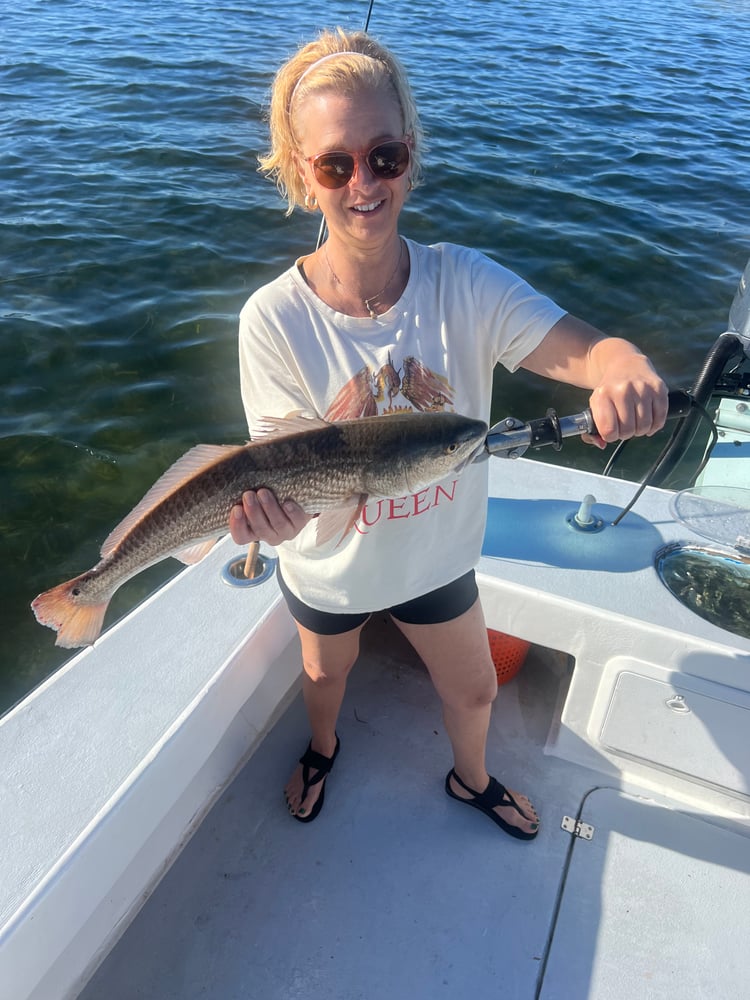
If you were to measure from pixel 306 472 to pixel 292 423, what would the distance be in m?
0.18

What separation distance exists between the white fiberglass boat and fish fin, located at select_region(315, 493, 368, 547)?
55 centimetres

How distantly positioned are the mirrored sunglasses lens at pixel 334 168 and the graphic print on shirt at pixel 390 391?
612 mm

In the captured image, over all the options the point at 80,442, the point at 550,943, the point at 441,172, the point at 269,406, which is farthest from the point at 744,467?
the point at 441,172

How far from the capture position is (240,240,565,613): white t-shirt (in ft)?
8.17

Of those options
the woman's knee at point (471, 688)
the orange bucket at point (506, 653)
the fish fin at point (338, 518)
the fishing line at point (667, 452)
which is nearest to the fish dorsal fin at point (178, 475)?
the fish fin at point (338, 518)

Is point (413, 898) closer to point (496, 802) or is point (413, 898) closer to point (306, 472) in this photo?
point (496, 802)

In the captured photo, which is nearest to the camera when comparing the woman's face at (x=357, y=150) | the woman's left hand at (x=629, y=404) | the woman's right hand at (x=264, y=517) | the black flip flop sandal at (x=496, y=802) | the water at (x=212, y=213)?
the woman's left hand at (x=629, y=404)

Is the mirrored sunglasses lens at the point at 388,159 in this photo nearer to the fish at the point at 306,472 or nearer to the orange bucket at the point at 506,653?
the fish at the point at 306,472

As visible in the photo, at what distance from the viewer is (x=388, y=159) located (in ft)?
7.89

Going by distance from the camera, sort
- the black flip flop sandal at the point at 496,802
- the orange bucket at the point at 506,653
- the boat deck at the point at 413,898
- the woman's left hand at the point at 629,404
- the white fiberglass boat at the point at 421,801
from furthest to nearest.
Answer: the orange bucket at the point at 506,653 < the black flip flop sandal at the point at 496,802 < the boat deck at the point at 413,898 < the white fiberglass boat at the point at 421,801 < the woman's left hand at the point at 629,404

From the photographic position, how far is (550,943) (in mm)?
3213

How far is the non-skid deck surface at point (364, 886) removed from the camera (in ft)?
10.2

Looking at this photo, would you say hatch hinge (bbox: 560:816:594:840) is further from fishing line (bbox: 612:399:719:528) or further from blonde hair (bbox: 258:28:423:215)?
blonde hair (bbox: 258:28:423:215)

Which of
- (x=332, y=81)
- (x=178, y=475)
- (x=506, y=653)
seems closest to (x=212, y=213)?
(x=506, y=653)
